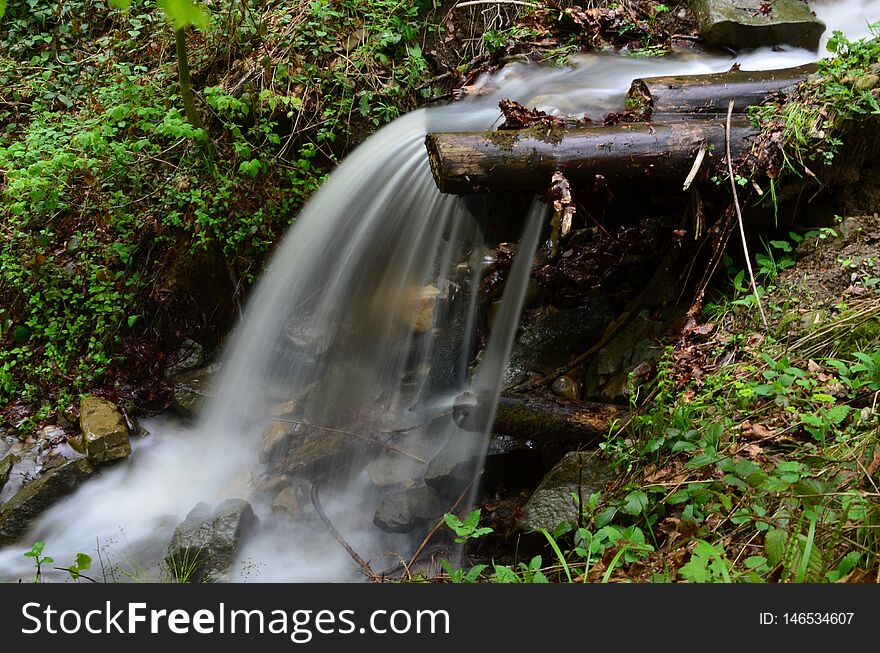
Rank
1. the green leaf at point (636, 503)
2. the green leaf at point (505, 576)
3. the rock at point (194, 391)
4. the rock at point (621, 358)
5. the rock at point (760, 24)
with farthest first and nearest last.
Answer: the rock at point (760, 24), the rock at point (194, 391), the rock at point (621, 358), the green leaf at point (636, 503), the green leaf at point (505, 576)

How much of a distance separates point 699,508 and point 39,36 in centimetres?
704

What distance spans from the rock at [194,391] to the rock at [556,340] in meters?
2.30

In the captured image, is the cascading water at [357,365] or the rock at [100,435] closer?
the cascading water at [357,365]

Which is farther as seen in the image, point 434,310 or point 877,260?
point 434,310

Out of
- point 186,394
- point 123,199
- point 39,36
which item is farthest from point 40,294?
point 39,36

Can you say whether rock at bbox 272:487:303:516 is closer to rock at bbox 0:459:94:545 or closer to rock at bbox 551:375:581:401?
rock at bbox 0:459:94:545

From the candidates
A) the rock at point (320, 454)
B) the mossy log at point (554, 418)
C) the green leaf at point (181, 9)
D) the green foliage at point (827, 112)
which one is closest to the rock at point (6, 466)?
the rock at point (320, 454)

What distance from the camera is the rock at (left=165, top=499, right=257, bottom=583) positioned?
3.69m

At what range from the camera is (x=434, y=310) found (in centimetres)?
482

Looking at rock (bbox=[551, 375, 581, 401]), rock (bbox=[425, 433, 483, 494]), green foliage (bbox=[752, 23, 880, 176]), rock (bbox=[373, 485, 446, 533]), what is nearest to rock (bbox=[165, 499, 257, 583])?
rock (bbox=[373, 485, 446, 533])

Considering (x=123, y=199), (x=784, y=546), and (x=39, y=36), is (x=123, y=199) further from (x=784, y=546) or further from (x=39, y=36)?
(x=784, y=546)

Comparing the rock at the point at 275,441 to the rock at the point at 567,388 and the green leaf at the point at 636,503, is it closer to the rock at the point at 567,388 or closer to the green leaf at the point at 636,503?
the rock at the point at 567,388

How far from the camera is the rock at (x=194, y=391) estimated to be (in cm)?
512

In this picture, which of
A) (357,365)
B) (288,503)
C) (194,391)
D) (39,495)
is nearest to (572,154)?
(357,365)
